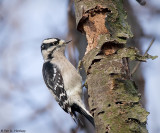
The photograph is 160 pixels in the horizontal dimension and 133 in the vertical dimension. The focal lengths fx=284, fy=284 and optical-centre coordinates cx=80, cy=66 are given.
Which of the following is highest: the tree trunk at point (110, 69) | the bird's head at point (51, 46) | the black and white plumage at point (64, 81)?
the bird's head at point (51, 46)

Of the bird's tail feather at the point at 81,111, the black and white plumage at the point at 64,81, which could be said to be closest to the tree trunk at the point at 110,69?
the bird's tail feather at the point at 81,111

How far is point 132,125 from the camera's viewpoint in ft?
7.64

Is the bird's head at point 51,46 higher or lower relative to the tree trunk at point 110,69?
higher

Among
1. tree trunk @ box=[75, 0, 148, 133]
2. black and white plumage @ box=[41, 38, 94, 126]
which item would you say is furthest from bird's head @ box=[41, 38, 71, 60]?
tree trunk @ box=[75, 0, 148, 133]

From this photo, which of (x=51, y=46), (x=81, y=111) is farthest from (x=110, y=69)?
(x=51, y=46)

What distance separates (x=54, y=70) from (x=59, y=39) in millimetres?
537

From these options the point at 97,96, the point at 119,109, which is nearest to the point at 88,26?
the point at 97,96

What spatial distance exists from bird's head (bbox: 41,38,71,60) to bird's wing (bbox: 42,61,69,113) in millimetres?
251

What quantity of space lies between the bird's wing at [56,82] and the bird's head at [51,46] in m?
0.25

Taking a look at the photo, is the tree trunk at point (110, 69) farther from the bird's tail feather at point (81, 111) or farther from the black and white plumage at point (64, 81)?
the black and white plumage at point (64, 81)

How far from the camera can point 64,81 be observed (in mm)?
4234

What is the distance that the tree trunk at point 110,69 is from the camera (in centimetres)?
241

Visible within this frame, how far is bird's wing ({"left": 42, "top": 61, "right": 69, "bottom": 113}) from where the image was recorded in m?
4.09

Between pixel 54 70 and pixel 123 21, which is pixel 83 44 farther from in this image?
pixel 123 21
